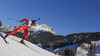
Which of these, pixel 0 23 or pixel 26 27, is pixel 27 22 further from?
pixel 0 23

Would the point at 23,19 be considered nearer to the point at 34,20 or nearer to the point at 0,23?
the point at 34,20

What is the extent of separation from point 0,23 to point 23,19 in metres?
41.9

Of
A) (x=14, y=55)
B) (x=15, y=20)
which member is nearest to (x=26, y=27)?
(x=15, y=20)

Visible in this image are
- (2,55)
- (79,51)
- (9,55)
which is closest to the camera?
(2,55)

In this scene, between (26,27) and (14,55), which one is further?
(26,27)

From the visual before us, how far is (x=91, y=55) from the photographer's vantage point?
85.1m

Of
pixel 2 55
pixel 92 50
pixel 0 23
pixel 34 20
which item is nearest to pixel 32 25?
pixel 34 20

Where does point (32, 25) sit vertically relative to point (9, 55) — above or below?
above

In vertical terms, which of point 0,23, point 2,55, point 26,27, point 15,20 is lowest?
point 2,55

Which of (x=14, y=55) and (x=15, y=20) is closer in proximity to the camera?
(x=14, y=55)

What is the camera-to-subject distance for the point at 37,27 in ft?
38.5

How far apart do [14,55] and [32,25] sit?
4.78 m

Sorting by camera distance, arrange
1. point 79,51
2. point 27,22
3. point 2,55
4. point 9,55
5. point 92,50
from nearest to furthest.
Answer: point 2,55, point 9,55, point 27,22, point 92,50, point 79,51

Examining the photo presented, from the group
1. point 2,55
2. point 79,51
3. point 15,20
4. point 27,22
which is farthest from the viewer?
point 79,51
